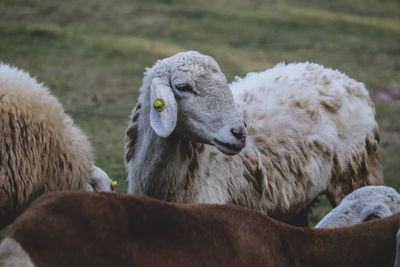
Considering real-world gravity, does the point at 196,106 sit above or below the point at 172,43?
above

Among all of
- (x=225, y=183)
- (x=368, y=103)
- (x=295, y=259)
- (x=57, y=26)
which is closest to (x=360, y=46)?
(x=57, y=26)

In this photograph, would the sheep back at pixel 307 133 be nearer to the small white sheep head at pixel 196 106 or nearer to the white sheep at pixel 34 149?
the small white sheep head at pixel 196 106

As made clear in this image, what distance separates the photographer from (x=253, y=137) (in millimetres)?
4684

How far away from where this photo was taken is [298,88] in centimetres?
498

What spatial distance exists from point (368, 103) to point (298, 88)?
67cm

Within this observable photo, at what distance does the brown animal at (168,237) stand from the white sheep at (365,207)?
419 millimetres

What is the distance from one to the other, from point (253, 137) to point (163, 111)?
0.90m

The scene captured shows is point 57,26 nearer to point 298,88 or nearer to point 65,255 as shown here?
point 298,88

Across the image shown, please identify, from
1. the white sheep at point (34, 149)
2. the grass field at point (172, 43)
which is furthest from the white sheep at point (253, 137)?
the grass field at point (172, 43)

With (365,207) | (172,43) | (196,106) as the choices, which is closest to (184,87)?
(196,106)

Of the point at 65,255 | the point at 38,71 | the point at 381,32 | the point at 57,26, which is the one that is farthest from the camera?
the point at 381,32

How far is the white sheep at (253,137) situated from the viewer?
4.11 meters

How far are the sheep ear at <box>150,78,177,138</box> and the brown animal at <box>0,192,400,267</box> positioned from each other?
1.30m

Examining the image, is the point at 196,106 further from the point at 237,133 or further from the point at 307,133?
the point at 307,133
